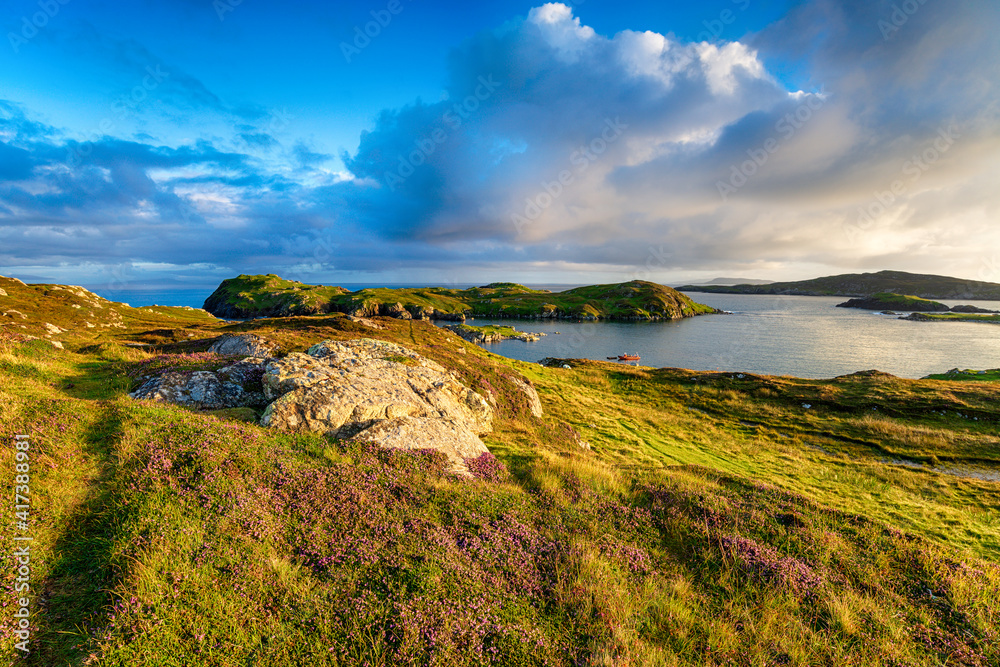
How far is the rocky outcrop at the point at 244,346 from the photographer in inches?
992

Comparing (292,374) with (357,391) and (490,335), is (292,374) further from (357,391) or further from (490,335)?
(490,335)

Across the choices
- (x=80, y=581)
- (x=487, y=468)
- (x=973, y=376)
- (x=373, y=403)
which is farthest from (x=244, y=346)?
(x=973, y=376)

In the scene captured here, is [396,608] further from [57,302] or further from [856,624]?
[57,302]

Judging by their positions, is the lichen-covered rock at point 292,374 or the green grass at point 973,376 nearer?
the lichen-covered rock at point 292,374

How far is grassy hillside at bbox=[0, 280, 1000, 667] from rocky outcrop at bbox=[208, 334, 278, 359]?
33.7 ft

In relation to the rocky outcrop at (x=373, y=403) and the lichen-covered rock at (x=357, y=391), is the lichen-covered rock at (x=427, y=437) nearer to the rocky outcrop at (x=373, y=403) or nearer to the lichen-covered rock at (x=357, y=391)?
the rocky outcrop at (x=373, y=403)

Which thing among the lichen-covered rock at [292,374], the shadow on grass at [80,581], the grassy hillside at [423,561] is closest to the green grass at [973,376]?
the grassy hillside at [423,561]

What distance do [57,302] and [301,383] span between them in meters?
98.8

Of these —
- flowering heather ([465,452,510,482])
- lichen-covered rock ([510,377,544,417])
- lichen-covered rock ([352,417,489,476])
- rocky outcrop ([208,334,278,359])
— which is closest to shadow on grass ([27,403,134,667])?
lichen-covered rock ([352,417,489,476])

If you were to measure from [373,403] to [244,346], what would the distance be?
58.5ft

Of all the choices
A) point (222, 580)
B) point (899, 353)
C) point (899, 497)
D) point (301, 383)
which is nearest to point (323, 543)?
point (222, 580)

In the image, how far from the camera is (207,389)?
1479 cm

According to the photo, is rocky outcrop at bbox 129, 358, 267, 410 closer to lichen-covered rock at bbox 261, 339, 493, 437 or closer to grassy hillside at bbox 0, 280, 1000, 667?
lichen-covered rock at bbox 261, 339, 493, 437

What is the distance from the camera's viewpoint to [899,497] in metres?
20.0
